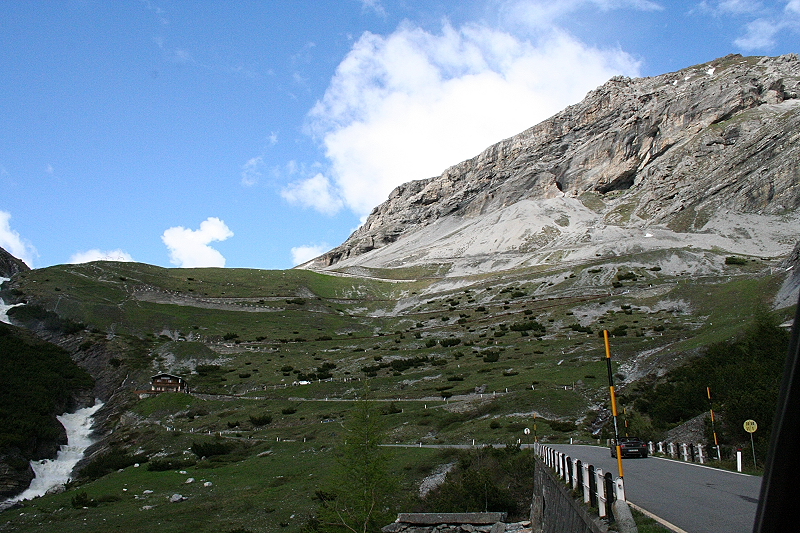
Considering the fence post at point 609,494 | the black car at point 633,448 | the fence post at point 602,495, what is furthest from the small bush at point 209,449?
the fence post at point 609,494

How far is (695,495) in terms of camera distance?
1244cm

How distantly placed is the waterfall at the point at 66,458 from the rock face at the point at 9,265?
81839 mm

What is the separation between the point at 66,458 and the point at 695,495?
167 ft

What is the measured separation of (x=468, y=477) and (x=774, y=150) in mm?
159168

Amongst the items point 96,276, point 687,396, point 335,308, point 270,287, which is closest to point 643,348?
point 687,396

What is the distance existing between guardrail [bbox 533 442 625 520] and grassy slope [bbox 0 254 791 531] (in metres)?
13.8

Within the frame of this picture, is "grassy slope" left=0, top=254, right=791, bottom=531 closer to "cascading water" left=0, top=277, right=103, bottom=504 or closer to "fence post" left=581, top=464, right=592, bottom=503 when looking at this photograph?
"cascading water" left=0, top=277, right=103, bottom=504

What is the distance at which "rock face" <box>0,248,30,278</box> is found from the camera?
12118 cm

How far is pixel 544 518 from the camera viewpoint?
54.8 feet

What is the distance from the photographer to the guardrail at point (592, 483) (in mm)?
8430

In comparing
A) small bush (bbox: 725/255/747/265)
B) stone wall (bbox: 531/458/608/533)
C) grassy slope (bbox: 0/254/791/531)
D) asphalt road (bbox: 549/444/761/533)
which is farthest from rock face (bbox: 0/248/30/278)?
small bush (bbox: 725/255/747/265)

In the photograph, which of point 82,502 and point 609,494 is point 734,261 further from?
point 609,494

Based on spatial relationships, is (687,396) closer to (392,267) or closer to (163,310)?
(163,310)

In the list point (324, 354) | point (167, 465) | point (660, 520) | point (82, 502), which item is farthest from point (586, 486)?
point (324, 354)
